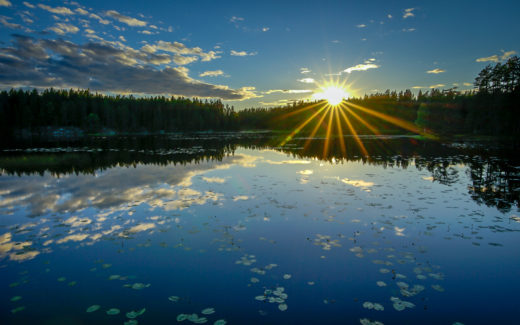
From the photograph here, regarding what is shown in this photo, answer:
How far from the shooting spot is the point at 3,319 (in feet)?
21.7

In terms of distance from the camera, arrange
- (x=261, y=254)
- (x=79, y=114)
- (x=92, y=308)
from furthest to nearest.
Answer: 1. (x=79, y=114)
2. (x=261, y=254)
3. (x=92, y=308)

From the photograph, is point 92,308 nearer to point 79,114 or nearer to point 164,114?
point 79,114

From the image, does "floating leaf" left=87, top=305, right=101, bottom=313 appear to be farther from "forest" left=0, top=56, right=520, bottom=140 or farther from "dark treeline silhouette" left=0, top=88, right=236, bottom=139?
"dark treeline silhouette" left=0, top=88, right=236, bottom=139

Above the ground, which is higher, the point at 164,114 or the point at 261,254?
the point at 164,114

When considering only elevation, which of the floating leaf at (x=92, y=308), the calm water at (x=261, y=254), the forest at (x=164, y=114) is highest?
the forest at (x=164, y=114)

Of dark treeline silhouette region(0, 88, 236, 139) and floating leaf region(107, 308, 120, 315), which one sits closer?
floating leaf region(107, 308, 120, 315)

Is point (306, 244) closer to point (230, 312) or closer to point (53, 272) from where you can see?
point (230, 312)

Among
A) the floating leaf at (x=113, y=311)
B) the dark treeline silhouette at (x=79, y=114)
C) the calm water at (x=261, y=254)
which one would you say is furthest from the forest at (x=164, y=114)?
the floating leaf at (x=113, y=311)

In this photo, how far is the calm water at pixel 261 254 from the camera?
6961 millimetres

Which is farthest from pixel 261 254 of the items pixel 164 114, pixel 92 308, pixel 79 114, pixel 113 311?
pixel 164 114

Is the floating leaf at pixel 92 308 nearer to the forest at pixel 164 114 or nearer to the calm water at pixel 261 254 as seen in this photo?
the calm water at pixel 261 254

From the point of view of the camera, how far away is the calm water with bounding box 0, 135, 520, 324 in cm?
696

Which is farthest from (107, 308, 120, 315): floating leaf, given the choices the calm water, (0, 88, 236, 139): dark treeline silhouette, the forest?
(0, 88, 236, 139): dark treeline silhouette

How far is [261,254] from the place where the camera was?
982 centimetres
